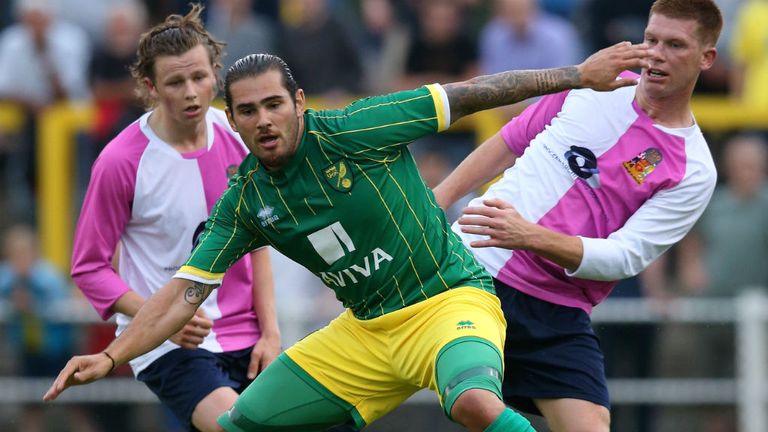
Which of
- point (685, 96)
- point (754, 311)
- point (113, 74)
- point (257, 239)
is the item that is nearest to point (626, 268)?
point (685, 96)

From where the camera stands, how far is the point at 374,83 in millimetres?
12227

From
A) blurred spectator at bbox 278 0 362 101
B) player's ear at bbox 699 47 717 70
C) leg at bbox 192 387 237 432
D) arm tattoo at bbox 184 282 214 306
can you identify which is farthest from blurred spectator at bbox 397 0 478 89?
arm tattoo at bbox 184 282 214 306

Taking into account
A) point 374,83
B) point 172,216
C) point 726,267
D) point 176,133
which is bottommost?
point 726,267

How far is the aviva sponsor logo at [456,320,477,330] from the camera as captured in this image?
20.1 ft

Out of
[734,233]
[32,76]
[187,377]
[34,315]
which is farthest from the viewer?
[32,76]

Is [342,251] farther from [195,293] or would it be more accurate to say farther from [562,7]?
[562,7]

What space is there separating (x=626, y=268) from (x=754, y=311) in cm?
453

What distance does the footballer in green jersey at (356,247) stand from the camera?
20.0ft

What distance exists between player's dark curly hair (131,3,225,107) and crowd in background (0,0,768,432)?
4145mm

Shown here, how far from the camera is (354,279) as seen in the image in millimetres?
6340

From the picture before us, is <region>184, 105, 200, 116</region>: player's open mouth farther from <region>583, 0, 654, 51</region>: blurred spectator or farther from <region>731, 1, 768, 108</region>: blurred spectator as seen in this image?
<region>731, 1, 768, 108</region>: blurred spectator

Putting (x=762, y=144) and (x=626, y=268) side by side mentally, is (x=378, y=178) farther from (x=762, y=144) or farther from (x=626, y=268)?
(x=762, y=144)

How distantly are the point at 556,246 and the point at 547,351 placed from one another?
2.25 feet

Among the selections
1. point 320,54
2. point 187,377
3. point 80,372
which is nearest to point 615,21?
point 320,54
